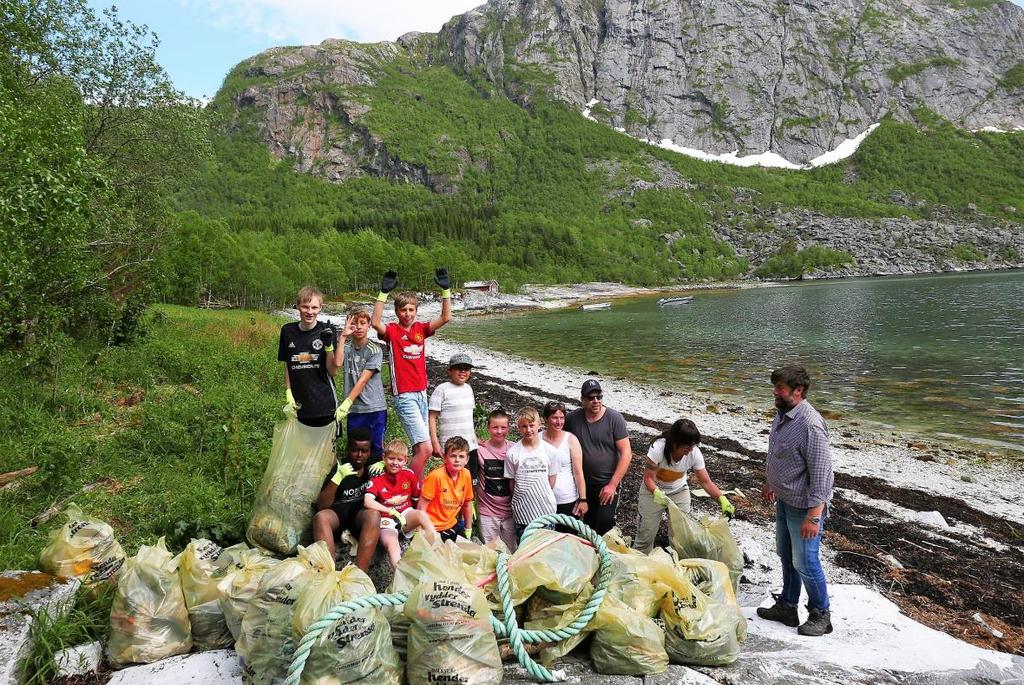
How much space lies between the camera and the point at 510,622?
3506mm

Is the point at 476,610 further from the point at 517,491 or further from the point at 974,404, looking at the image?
the point at 974,404

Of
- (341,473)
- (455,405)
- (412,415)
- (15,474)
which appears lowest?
(15,474)

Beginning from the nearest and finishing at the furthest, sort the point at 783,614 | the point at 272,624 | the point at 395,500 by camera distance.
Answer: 1. the point at 272,624
2. the point at 783,614
3. the point at 395,500

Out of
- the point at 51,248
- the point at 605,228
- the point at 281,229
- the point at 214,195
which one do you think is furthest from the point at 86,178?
the point at 214,195

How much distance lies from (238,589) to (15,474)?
14.5ft

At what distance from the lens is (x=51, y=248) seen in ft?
27.1

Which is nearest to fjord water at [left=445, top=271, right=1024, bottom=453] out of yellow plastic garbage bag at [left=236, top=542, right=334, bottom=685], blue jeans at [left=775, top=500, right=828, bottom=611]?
blue jeans at [left=775, top=500, right=828, bottom=611]

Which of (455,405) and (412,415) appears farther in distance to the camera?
(412,415)

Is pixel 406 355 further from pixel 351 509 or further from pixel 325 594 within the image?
pixel 325 594

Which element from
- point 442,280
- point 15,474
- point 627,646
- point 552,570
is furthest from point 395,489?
point 15,474

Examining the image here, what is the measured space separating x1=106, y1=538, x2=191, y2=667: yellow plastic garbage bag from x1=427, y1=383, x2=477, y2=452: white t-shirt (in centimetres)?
277

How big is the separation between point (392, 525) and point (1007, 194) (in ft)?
770

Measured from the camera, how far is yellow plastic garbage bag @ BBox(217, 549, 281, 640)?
12.3 feet

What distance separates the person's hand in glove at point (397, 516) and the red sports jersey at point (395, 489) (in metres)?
0.09
